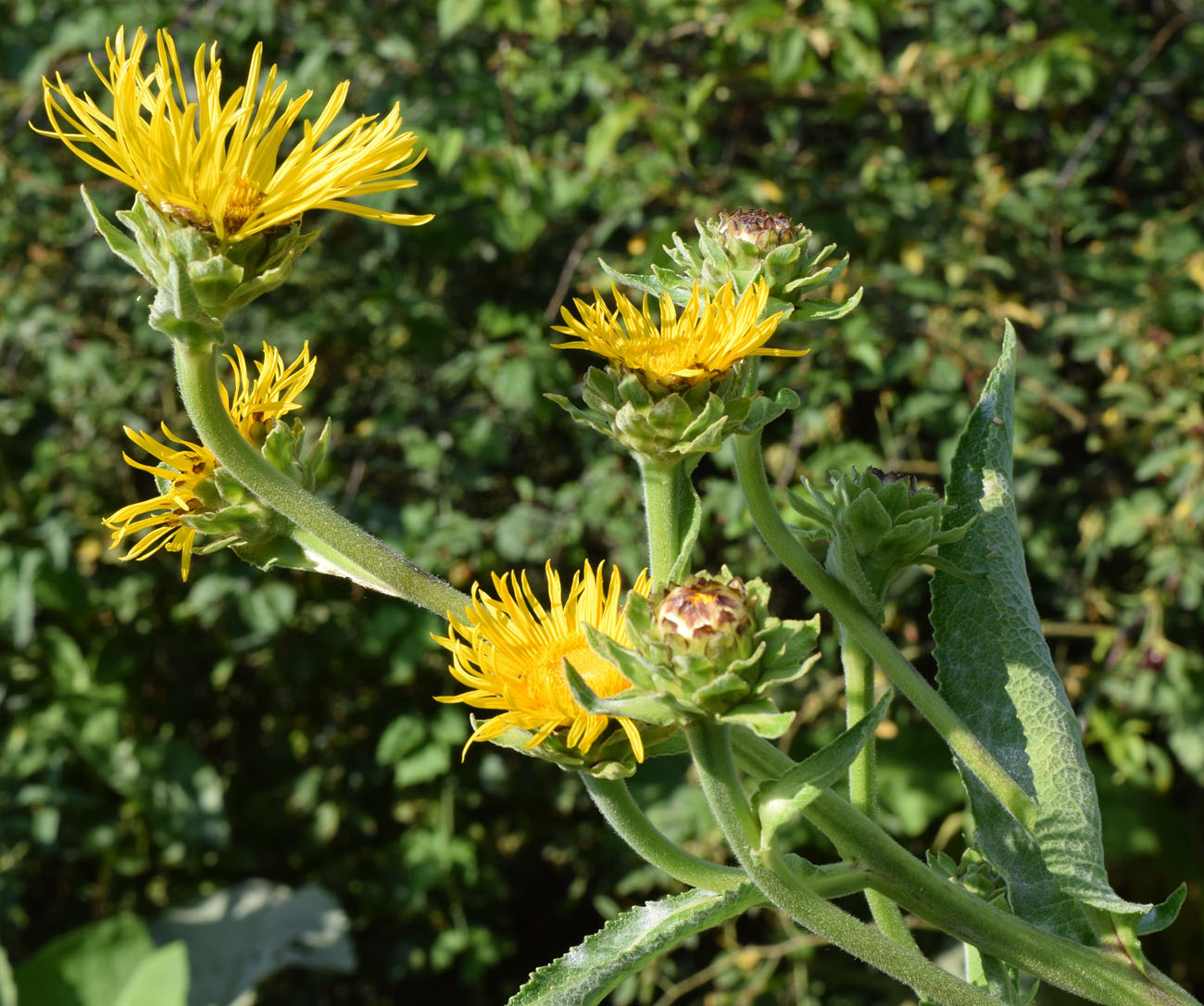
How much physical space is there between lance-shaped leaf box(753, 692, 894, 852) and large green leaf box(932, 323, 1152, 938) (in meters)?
0.24

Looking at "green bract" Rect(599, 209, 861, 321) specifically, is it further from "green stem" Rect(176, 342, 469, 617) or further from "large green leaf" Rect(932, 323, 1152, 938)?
"green stem" Rect(176, 342, 469, 617)

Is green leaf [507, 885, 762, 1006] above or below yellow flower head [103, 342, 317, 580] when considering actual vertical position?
below

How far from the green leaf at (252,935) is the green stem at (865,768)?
7.59 feet

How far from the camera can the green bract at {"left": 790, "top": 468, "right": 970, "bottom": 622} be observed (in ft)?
3.02

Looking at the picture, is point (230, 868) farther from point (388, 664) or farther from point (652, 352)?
point (652, 352)

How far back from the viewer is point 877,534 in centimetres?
94

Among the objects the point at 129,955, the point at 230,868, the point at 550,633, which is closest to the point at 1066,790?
the point at 550,633

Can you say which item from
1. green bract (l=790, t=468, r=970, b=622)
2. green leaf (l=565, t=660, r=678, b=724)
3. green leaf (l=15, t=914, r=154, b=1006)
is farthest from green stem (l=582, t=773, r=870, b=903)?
green leaf (l=15, t=914, r=154, b=1006)

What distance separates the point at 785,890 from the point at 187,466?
1.64 ft

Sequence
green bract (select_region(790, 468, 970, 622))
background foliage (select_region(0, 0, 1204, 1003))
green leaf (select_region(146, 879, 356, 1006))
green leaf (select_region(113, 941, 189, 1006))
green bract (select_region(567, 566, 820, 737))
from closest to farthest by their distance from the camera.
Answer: green bract (select_region(567, 566, 820, 737)) < green bract (select_region(790, 468, 970, 622)) < green leaf (select_region(113, 941, 189, 1006)) < background foliage (select_region(0, 0, 1204, 1003)) < green leaf (select_region(146, 879, 356, 1006))

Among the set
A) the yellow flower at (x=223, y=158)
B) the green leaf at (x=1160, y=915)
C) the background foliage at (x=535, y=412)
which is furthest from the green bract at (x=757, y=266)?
the background foliage at (x=535, y=412)

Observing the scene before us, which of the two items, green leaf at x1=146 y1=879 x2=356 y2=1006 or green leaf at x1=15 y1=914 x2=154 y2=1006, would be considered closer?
green leaf at x1=15 y1=914 x2=154 y2=1006

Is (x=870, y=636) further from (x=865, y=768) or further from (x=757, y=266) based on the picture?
(x=757, y=266)

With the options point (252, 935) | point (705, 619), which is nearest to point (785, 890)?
point (705, 619)
